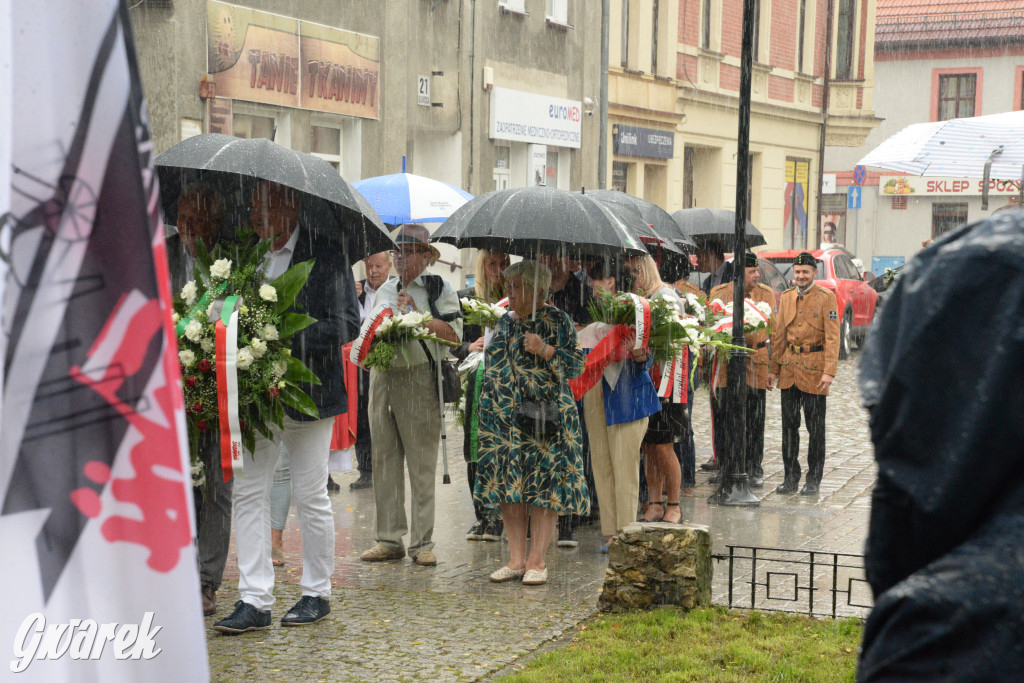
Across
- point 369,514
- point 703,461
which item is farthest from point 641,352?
point 703,461

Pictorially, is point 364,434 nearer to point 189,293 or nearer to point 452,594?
point 452,594

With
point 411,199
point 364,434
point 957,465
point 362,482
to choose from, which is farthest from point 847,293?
point 957,465

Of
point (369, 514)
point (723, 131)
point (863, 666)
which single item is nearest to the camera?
point (863, 666)

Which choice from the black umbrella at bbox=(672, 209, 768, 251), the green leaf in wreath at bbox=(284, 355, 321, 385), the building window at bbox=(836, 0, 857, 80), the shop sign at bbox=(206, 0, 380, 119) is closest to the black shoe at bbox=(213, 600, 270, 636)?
the green leaf in wreath at bbox=(284, 355, 321, 385)

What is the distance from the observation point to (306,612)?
616cm

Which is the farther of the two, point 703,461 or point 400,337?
point 703,461

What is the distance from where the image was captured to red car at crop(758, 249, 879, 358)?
2288 cm

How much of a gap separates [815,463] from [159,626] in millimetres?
8599

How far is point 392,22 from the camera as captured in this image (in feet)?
62.0

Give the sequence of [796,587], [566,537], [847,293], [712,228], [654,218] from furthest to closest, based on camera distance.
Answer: [847,293], [712,228], [654,218], [566,537], [796,587]

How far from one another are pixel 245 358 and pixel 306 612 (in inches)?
53.2

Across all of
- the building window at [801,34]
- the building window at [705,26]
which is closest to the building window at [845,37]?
the building window at [801,34]

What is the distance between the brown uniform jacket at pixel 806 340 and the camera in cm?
1015

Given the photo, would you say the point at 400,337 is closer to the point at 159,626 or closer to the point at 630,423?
the point at 630,423
